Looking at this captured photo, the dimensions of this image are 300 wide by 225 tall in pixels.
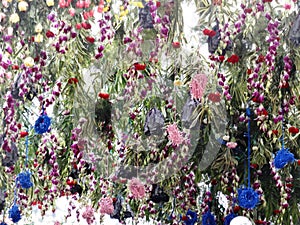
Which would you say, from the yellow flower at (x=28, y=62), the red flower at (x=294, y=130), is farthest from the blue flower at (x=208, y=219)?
the yellow flower at (x=28, y=62)

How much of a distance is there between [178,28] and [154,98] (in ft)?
1.18

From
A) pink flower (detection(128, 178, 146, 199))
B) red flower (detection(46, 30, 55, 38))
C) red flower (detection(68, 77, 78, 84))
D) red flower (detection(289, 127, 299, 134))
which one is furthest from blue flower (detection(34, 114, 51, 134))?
red flower (detection(289, 127, 299, 134))

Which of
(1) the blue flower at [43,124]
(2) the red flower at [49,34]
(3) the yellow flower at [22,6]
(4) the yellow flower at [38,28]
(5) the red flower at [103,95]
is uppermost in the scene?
(3) the yellow flower at [22,6]

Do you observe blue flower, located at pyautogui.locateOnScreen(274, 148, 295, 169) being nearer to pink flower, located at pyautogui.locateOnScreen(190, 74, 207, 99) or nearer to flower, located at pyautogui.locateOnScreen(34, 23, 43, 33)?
pink flower, located at pyautogui.locateOnScreen(190, 74, 207, 99)

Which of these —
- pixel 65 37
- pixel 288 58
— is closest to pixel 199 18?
pixel 288 58

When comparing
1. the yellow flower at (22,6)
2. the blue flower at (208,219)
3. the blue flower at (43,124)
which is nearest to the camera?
the yellow flower at (22,6)

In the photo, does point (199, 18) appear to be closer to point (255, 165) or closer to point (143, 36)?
point (143, 36)

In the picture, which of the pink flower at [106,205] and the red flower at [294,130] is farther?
the pink flower at [106,205]

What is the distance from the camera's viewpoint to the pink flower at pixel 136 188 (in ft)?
7.04

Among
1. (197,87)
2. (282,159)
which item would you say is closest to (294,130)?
(282,159)

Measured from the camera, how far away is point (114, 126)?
212 centimetres

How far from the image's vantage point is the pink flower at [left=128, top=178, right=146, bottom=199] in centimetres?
215

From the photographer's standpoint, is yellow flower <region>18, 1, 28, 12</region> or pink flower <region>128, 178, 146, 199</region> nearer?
yellow flower <region>18, 1, 28, 12</region>

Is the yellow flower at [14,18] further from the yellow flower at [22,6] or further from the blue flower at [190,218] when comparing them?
the blue flower at [190,218]
